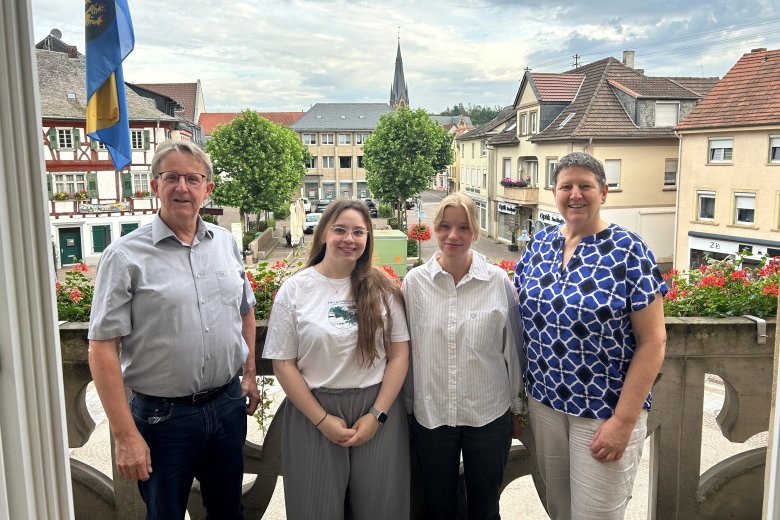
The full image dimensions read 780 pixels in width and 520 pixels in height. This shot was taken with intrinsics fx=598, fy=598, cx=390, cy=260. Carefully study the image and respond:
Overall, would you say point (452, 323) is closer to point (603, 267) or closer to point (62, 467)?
point (603, 267)

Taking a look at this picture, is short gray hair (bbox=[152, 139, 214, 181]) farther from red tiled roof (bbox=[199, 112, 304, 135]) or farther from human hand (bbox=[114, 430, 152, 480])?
red tiled roof (bbox=[199, 112, 304, 135])

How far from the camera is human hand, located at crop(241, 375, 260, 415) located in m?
2.08

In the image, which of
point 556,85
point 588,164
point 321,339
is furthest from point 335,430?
point 556,85

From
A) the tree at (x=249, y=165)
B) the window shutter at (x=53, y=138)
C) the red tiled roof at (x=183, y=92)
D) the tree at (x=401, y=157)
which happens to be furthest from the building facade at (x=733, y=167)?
the red tiled roof at (x=183, y=92)

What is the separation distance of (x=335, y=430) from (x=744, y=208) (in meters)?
19.9

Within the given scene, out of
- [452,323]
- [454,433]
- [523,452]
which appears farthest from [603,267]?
[523,452]

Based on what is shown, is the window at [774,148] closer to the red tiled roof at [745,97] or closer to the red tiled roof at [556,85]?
the red tiled roof at [745,97]

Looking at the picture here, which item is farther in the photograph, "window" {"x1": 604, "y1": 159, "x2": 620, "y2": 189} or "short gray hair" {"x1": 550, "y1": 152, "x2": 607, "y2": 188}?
"window" {"x1": 604, "y1": 159, "x2": 620, "y2": 189}

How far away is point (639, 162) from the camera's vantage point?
2267 centimetres

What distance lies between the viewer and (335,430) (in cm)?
192

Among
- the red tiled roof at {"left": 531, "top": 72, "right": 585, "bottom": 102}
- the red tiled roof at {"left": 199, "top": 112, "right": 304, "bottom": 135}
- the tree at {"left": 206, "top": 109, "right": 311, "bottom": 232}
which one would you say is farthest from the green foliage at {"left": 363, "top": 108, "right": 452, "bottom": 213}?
the red tiled roof at {"left": 199, "top": 112, "right": 304, "bottom": 135}

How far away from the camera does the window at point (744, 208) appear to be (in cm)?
1809

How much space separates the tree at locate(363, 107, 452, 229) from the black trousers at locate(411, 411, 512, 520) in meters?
31.5

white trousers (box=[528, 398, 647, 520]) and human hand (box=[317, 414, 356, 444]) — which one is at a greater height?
human hand (box=[317, 414, 356, 444])
